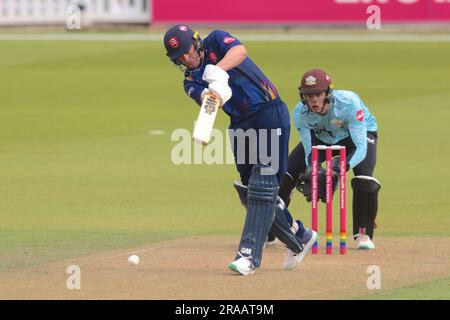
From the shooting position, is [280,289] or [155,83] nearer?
[280,289]

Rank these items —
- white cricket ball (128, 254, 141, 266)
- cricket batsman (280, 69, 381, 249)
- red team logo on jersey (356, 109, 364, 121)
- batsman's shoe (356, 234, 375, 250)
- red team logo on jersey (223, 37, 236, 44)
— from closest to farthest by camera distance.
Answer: red team logo on jersey (223, 37, 236, 44) → white cricket ball (128, 254, 141, 266) → cricket batsman (280, 69, 381, 249) → red team logo on jersey (356, 109, 364, 121) → batsman's shoe (356, 234, 375, 250)

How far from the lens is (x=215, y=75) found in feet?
31.9

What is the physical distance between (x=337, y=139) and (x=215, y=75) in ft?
7.37

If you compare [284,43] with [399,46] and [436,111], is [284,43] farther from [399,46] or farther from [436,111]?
[436,111]

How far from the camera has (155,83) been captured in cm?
2594

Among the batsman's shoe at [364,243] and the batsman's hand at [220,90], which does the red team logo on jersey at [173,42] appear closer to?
the batsman's hand at [220,90]

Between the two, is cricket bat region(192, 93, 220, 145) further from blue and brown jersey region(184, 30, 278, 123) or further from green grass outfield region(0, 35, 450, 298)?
green grass outfield region(0, 35, 450, 298)

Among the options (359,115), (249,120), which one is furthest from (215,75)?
(359,115)

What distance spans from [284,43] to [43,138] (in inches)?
532

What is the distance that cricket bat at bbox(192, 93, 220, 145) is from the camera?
31.2 ft

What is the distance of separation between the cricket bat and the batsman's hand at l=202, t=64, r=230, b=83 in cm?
12

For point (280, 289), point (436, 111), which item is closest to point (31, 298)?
point (280, 289)

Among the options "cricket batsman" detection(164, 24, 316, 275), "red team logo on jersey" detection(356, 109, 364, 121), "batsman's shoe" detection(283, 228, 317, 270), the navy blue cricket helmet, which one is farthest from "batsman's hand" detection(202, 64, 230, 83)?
"red team logo on jersey" detection(356, 109, 364, 121)

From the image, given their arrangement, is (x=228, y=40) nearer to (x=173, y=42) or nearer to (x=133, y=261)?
(x=173, y=42)
